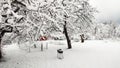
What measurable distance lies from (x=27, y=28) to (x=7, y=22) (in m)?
1.22

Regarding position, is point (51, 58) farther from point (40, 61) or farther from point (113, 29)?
point (113, 29)

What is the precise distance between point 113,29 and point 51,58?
251 ft

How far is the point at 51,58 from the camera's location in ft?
52.4

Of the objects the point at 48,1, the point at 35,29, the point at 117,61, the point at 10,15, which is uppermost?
the point at 48,1

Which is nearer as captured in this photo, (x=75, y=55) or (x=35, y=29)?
(x=35, y=29)

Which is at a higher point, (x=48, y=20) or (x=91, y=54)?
(x=48, y=20)

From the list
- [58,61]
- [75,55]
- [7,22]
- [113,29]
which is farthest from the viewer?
[113,29]

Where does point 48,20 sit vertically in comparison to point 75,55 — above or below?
above

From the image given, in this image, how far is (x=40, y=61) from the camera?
1515 centimetres

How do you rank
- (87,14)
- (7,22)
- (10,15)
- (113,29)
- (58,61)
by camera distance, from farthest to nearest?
(113,29), (87,14), (58,61), (7,22), (10,15)

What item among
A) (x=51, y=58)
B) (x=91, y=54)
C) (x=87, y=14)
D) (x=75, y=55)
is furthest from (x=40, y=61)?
(x=87, y=14)

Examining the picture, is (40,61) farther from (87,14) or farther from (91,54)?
(87,14)

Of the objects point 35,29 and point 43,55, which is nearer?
point 35,29

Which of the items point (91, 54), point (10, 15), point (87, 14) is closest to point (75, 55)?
point (91, 54)
